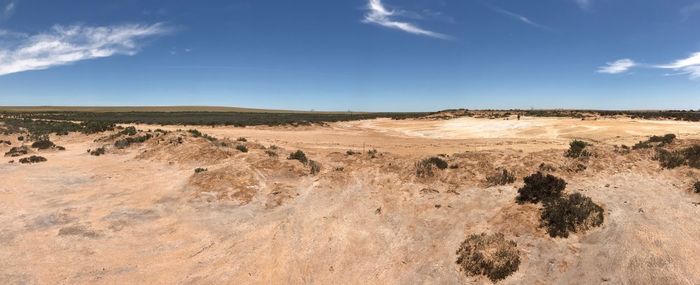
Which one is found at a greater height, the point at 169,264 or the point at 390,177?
the point at 390,177

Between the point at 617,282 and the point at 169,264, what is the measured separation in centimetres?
1043

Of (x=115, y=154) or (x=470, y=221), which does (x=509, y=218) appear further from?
(x=115, y=154)

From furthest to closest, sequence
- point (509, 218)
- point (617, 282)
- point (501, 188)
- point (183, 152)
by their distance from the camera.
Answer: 1. point (183, 152)
2. point (501, 188)
3. point (509, 218)
4. point (617, 282)

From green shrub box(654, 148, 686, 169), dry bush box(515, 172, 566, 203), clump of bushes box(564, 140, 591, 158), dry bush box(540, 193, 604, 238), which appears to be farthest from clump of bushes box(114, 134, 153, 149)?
green shrub box(654, 148, 686, 169)

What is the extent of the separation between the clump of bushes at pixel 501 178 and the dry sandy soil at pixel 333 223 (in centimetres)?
39

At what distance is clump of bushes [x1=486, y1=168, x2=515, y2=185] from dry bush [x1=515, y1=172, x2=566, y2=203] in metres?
1.21

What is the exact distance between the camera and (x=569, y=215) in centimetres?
1163

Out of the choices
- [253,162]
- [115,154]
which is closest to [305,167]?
[253,162]

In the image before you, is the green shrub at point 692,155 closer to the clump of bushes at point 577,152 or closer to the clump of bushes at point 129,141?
the clump of bushes at point 577,152

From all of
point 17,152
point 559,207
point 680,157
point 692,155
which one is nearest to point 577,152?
point 680,157

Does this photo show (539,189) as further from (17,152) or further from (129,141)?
(17,152)

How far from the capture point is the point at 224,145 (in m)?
25.7

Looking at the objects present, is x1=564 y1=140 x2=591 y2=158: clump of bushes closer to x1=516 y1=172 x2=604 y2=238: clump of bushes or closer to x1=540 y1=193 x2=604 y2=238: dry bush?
x1=516 y1=172 x2=604 y2=238: clump of bushes

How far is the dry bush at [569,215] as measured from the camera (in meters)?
11.3
